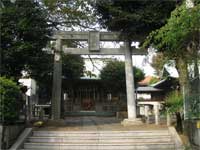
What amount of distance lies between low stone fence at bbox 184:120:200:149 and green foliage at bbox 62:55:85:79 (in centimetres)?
1219

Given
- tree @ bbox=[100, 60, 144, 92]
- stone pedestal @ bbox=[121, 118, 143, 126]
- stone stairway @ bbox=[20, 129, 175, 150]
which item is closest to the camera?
stone stairway @ bbox=[20, 129, 175, 150]

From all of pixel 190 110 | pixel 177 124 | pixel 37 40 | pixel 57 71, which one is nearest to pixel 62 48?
pixel 57 71

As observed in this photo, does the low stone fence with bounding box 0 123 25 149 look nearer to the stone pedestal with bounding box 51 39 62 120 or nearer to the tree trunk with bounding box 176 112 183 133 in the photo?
the stone pedestal with bounding box 51 39 62 120

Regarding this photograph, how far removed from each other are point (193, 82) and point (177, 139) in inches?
81.1

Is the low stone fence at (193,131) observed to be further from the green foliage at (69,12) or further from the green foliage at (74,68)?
the green foliage at (74,68)

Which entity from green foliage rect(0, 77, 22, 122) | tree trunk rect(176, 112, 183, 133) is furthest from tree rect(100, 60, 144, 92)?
green foliage rect(0, 77, 22, 122)

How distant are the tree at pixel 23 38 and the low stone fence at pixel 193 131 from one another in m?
6.35

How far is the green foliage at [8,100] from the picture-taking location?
1245cm

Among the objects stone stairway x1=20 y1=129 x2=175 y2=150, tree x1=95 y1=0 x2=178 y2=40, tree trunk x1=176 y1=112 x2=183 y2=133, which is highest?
tree x1=95 y1=0 x2=178 y2=40

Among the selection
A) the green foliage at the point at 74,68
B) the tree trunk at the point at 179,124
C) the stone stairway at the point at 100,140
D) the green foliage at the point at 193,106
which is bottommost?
the stone stairway at the point at 100,140

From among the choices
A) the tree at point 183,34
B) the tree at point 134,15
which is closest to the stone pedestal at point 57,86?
the tree at point 134,15

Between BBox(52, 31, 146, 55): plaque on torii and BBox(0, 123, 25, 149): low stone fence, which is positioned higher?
BBox(52, 31, 146, 55): plaque on torii

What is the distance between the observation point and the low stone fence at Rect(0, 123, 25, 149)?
12.6 m

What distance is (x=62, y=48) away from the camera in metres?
19.9
